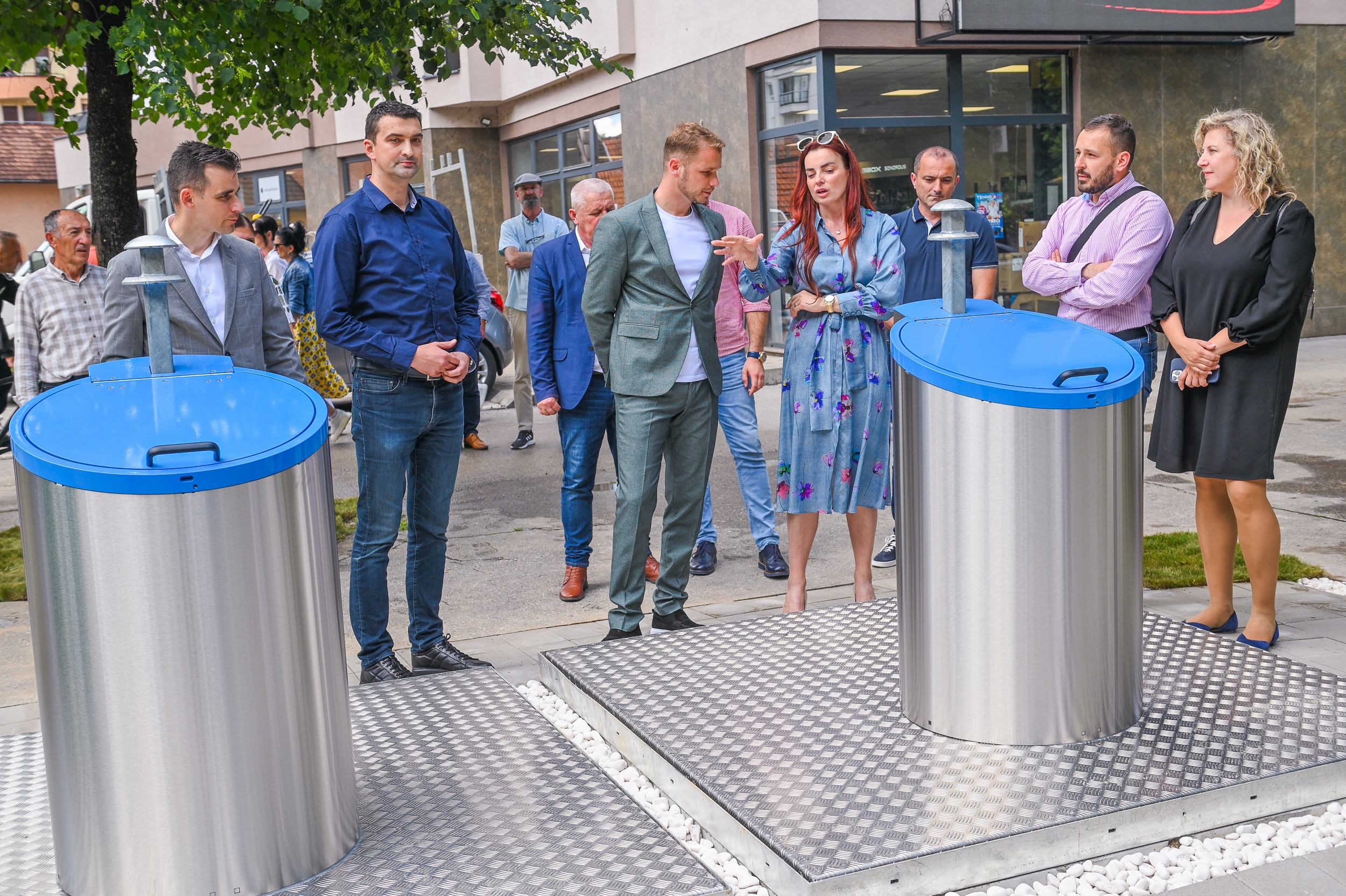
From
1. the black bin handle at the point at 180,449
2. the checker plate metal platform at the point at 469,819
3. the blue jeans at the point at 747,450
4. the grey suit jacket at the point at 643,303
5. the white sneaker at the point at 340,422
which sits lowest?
the checker plate metal platform at the point at 469,819

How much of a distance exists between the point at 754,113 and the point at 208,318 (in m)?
11.5

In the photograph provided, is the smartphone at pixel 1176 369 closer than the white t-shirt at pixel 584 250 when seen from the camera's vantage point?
Yes

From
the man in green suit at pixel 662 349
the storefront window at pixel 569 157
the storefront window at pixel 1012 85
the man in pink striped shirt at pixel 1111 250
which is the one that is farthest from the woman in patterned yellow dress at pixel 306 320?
the storefront window at pixel 1012 85

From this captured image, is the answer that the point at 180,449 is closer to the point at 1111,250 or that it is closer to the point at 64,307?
the point at 1111,250

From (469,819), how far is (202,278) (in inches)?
79.2

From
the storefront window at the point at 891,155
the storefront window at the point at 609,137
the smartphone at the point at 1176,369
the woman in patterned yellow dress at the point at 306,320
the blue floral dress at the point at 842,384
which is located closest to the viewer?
the smartphone at the point at 1176,369

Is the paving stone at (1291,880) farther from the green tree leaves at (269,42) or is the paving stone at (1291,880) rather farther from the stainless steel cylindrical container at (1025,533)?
the green tree leaves at (269,42)

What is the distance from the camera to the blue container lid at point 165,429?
2406 mm

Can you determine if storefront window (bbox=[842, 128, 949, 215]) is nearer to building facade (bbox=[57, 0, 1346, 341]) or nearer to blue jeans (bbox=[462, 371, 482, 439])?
building facade (bbox=[57, 0, 1346, 341])

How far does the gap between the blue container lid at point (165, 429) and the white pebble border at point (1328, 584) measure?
13.9 ft

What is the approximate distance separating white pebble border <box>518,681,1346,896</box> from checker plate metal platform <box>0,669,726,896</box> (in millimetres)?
156

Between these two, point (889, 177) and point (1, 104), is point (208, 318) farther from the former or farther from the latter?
point (1, 104)

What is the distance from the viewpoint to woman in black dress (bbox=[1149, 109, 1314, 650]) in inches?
162

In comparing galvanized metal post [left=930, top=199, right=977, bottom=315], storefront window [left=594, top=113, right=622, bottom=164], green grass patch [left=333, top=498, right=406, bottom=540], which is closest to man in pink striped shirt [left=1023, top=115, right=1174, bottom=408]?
galvanized metal post [left=930, top=199, right=977, bottom=315]
